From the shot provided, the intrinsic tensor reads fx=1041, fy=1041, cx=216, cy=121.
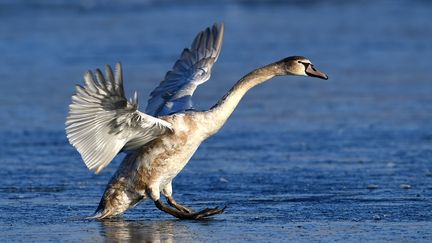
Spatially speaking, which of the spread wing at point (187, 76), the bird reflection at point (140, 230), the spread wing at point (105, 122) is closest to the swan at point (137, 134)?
the spread wing at point (105, 122)

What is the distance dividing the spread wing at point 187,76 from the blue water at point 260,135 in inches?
29.9

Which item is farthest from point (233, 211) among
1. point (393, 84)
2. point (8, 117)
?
point (393, 84)

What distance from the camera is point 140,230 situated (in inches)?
282

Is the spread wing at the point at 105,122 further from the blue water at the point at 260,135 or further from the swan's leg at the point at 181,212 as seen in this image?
the blue water at the point at 260,135

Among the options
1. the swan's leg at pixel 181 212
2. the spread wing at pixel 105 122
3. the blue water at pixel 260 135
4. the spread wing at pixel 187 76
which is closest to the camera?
the spread wing at pixel 105 122

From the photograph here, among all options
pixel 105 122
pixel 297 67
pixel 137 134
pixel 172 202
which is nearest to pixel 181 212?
pixel 172 202

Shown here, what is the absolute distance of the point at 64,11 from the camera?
90.5 ft

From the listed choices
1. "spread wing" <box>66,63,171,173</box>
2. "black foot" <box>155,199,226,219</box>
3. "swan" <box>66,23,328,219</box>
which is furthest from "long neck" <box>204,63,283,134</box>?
"black foot" <box>155,199,226,219</box>

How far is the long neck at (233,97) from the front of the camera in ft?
25.1

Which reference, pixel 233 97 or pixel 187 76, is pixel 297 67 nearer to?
pixel 233 97

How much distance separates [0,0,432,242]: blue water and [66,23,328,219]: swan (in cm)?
18

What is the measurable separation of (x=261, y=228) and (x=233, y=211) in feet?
2.73

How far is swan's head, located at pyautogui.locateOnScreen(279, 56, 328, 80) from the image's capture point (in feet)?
26.2

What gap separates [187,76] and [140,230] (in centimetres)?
237
